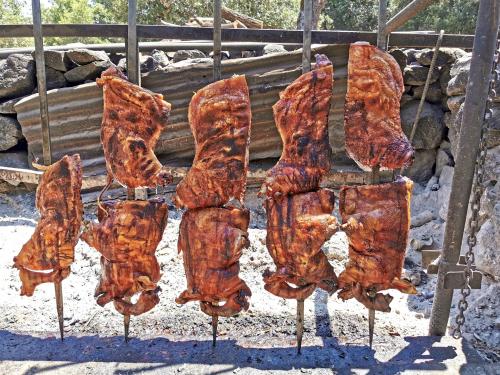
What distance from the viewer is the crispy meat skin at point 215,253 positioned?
2.16 metres

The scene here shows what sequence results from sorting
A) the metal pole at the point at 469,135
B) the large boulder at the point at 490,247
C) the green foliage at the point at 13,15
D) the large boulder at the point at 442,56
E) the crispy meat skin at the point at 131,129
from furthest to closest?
the green foliage at the point at 13,15 < the large boulder at the point at 442,56 < the large boulder at the point at 490,247 < the crispy meat skin at the point at 131,129 < the metal pole at the point at 469,135

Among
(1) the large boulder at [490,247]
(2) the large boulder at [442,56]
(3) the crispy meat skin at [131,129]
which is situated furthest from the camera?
(2) the large boulder at [442,56]

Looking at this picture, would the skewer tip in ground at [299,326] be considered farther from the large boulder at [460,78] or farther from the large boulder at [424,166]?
the large boulder at [424,166]

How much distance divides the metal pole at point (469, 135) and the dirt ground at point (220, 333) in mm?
337

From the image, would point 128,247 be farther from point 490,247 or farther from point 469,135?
point 490,247

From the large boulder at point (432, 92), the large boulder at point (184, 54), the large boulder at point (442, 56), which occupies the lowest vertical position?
the large boulder at point (432, 92)

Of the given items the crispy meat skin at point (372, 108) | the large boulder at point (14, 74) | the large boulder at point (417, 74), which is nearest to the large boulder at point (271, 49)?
the large boulder at point (417, 74)

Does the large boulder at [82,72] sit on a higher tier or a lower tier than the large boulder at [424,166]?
higher

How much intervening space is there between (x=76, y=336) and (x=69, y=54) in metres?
4.33

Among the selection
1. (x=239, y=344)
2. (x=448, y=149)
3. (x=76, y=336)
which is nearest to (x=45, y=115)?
(x=76, y=336)

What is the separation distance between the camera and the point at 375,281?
7.17ft

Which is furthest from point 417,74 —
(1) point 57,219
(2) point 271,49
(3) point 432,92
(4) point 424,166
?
(1) point 57,219

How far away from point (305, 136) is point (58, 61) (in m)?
4.64

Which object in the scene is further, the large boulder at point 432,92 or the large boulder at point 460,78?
the large boulder at point 432,92
